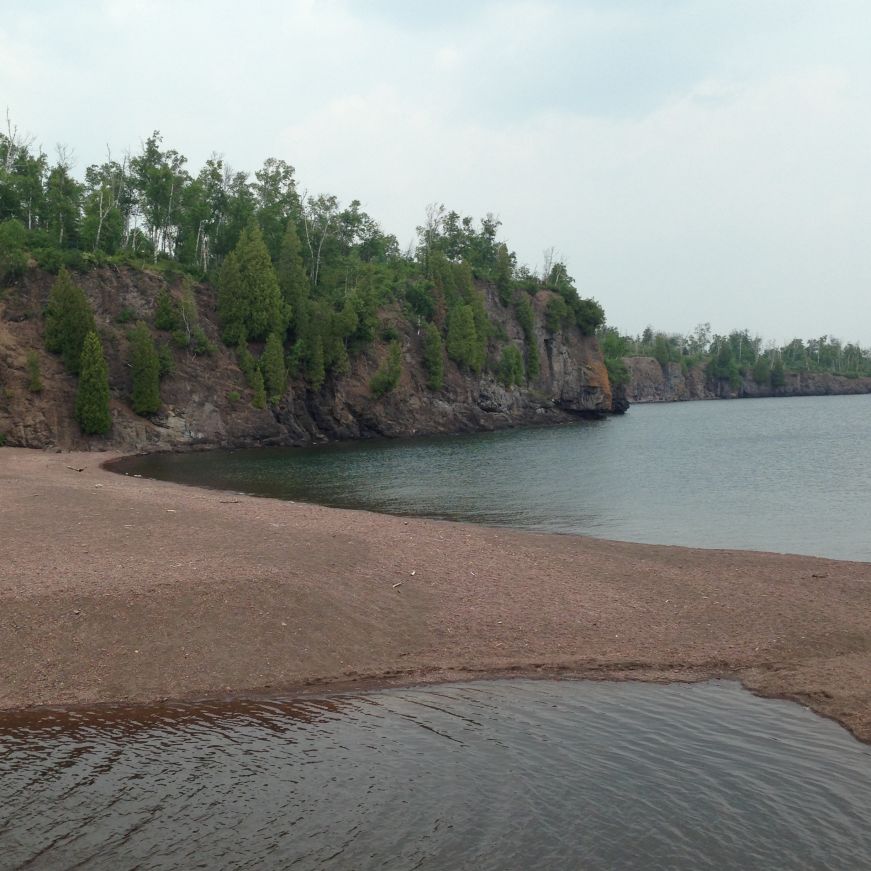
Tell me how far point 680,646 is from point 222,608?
8096 mm

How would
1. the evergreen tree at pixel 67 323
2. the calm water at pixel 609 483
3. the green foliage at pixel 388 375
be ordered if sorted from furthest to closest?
the green foliage at pixel 388 375 → the evergreen tree at pixel 67 323 → the calm water at pixel 609 483

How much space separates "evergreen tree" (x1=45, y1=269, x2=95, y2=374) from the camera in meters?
59.3

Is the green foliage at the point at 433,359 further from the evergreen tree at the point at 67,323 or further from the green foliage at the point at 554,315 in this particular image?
the evergreen tree at the point at 67,323

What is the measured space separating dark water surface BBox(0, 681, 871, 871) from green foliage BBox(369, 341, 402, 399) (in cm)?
7117

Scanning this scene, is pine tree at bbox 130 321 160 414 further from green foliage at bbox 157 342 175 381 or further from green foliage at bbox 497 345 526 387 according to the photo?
green foliage at bbox 497 345 526 387

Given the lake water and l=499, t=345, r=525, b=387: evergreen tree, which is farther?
l=499, t=345, r=525, b=387: evergreen tree

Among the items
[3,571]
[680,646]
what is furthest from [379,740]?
[3,571]

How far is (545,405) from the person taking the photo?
364 ft

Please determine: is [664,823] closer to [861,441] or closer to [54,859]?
[54,859]

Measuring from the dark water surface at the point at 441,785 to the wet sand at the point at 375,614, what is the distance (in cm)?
94

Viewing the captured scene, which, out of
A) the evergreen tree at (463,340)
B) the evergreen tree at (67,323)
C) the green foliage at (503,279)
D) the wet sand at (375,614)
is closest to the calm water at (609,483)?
the wet sand at (375,614)

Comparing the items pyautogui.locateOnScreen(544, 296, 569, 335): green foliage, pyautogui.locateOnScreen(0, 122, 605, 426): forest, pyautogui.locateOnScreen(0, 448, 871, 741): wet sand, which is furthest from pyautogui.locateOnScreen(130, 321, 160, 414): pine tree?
pyautogui.locateOnScreen(544, 296, 569, 335): green foliage

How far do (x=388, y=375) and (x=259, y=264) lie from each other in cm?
1746

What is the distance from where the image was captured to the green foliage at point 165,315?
68.7 m
